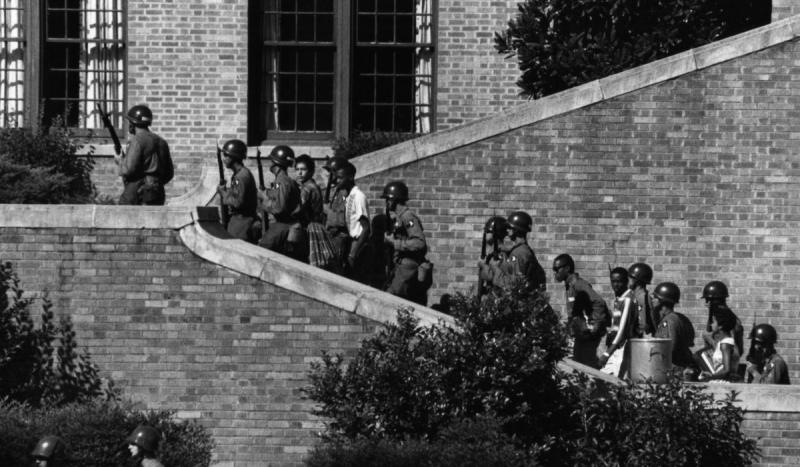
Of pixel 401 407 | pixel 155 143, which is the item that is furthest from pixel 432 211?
pixel 401 407

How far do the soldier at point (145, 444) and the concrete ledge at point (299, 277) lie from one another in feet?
11.4

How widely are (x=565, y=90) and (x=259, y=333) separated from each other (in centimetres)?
579

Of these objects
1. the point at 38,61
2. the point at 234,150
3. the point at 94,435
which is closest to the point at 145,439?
the point at 94,435

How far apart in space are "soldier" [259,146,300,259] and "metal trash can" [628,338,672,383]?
11.7 ft

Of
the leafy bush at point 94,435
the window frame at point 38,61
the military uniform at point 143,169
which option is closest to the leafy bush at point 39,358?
the leafy bush at point 94,435

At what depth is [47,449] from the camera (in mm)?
13695

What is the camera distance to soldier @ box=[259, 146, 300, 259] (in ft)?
61.0

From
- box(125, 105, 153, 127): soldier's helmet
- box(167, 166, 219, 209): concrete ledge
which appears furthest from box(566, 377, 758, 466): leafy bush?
box(167, 166, 219, 209): concrete ledge

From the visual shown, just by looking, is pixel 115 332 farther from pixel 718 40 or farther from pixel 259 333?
pixel 718 40

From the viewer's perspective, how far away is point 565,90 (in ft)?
70.9

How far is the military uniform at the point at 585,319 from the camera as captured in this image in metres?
18.7

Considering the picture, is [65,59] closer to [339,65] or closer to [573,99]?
[339,65]

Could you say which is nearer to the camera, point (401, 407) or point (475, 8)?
point (401, 407)

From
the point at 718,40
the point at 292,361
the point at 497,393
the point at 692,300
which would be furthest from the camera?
the point at 718,40
